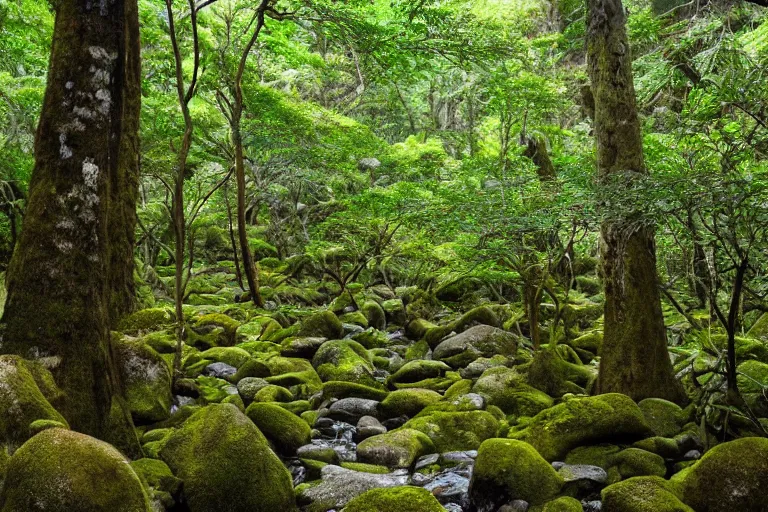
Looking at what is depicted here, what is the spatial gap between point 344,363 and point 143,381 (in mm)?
3638

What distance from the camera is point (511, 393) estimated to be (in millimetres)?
7809

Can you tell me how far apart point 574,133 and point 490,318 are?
8681 mm

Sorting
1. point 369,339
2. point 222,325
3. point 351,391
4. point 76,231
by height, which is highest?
point 76,231

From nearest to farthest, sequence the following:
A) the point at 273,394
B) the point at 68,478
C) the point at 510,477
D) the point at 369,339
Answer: the point at 68,478 < the point at 510,477 < the point at 273,394 < the point at 369,339

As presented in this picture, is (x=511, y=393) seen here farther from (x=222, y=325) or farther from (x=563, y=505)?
(x=222, y=325)

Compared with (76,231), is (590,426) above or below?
below

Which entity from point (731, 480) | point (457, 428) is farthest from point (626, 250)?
point (731, 480)

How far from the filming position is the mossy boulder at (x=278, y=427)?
21.1 feet

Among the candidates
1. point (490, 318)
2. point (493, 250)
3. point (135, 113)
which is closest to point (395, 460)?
point (493, 250)

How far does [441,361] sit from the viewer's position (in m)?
10.1

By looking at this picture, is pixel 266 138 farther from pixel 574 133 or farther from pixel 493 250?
pixel 574 133

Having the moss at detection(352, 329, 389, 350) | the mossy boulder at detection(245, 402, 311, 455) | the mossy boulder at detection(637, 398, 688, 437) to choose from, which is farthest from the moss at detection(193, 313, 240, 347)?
the mossy boulder at detection(637, 398, 688, 437)

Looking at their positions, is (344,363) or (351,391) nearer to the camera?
(351,391)

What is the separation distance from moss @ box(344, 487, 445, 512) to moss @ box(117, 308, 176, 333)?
3.82m
